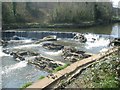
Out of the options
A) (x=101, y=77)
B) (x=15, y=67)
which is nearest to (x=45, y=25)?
(x=15, y=67)

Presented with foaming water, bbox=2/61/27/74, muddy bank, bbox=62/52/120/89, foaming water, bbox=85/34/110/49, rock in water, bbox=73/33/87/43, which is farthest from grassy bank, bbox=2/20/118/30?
muddy bank, bbox=62/52/120/89

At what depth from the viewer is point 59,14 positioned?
1417 inches

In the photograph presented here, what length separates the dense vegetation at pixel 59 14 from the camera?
3375 centimetres

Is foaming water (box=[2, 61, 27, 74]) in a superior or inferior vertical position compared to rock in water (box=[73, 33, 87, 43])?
inferior

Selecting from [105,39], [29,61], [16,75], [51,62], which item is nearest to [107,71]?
[16,75]

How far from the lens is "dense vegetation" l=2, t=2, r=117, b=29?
111 ft

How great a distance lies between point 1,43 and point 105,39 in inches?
398

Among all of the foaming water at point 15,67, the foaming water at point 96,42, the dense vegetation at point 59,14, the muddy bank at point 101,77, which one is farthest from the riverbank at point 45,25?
the muddy bank at point 101,77

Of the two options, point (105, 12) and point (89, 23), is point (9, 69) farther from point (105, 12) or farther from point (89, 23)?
point (105, 12)

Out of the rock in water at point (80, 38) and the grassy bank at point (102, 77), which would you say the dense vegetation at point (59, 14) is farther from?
the grassy bank at point (102, 77)

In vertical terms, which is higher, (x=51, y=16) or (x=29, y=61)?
(x=51, y=16)

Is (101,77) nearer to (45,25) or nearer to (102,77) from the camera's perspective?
(102,77)

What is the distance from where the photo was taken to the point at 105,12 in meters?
41.7

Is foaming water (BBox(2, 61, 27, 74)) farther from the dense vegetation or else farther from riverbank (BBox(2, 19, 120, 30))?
the dense vegetation
